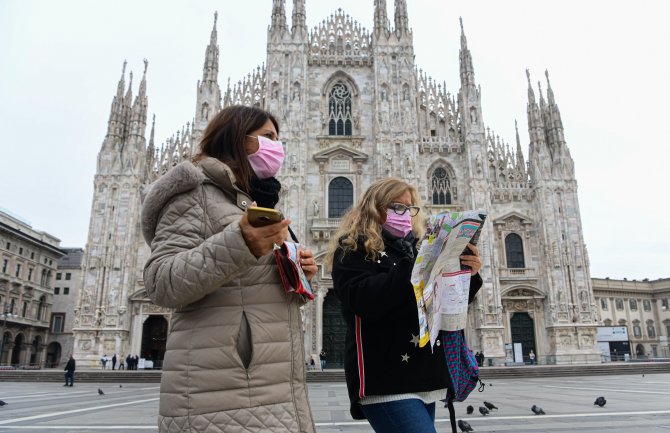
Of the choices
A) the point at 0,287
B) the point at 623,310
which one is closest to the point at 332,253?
the point at 0,287

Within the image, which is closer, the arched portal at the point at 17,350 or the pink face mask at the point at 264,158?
the pink face mask at the point at 264,158

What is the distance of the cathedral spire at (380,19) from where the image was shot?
30406 millimetres

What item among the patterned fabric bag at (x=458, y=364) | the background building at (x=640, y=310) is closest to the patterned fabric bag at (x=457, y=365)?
the patterned fabric bag at (x=458, y=364)

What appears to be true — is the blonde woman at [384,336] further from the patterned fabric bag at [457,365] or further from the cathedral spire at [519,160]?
the cathedral spire at [519,160]

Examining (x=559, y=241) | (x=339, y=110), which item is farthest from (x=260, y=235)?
(x=339, y=110)

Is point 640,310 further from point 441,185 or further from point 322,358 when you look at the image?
point 322,358

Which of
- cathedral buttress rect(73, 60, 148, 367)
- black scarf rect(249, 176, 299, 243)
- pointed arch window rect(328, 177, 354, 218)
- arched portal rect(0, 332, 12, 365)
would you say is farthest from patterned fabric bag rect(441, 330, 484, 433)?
arched portal rect(0, 332, 12, 365)

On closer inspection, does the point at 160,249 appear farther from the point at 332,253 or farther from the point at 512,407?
the point at 512,407

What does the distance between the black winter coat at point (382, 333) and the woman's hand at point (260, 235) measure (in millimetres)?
877

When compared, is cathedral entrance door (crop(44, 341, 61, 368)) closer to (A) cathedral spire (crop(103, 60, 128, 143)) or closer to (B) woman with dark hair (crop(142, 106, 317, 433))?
(A) cathedral spire (crop(103, 60, 128, 143))

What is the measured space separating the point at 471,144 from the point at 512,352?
12.1 meters

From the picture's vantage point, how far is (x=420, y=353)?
2.76 m

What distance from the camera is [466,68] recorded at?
30109 mm

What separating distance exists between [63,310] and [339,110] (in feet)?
131
